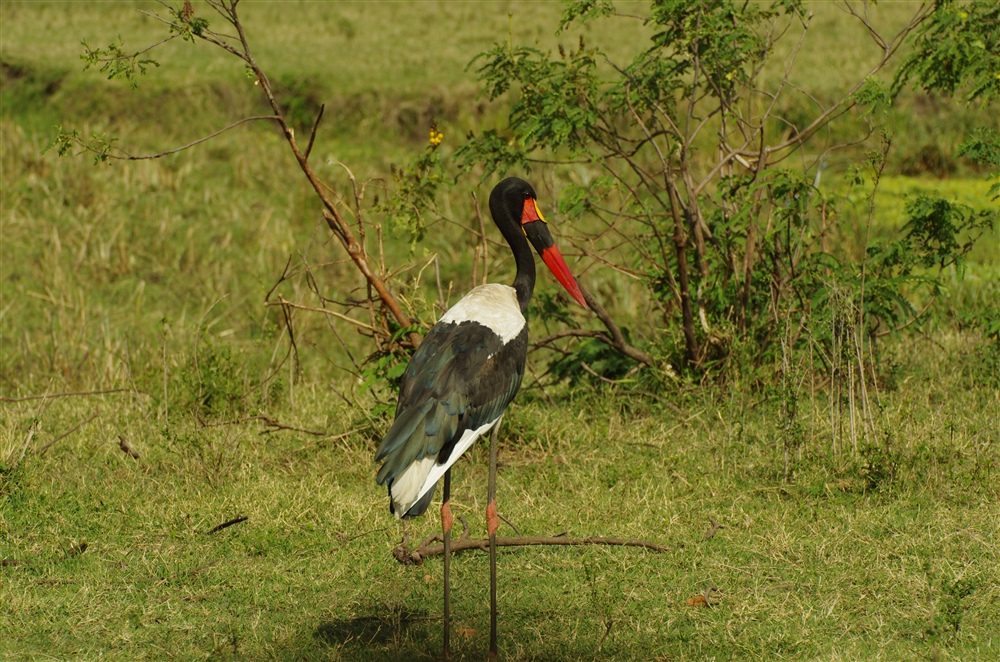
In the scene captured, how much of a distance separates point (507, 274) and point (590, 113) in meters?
3.23

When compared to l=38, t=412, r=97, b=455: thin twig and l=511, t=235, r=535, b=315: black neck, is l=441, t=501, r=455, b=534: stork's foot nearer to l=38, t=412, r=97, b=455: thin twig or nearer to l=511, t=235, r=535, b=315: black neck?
l=511, t=235, r=535, b=315: black neck

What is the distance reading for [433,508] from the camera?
4.83 m

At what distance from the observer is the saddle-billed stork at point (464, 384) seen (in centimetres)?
353

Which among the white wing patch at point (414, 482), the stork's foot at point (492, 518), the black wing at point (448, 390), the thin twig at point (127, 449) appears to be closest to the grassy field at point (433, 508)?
the thin twig at point (127, 449)

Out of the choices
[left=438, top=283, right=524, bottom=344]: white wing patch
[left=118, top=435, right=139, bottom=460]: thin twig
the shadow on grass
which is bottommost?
the shadow on grass

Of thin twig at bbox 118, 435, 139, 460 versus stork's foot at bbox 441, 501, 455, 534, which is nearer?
stork's foot at bbox 441, 501, 455, 534

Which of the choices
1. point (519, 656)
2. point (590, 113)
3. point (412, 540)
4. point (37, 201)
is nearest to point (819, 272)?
point (590, 113)

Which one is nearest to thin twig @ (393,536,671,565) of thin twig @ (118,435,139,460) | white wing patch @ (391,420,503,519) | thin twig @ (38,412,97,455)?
white wing patch @ (391,420,503,519)

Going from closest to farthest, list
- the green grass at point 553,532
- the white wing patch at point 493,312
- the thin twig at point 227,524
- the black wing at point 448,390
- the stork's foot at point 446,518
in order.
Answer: the black wing at point 448,390, the green grass at point 553,532, the stork's foot at point 446,518, the white wing patch at point 493,312, the thin twig at point 227,524

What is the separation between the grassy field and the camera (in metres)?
3.75

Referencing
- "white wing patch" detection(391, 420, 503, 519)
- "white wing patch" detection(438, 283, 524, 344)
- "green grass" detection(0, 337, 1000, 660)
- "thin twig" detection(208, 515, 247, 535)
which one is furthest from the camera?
"thin twig" detection(208, 515, 247, 535)

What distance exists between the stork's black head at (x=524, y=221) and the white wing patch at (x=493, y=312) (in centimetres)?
22

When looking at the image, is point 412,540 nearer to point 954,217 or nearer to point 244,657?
point 244,657

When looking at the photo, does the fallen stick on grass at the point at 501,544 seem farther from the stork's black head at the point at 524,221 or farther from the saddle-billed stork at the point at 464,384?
the stork's black head at the point at 524,221
